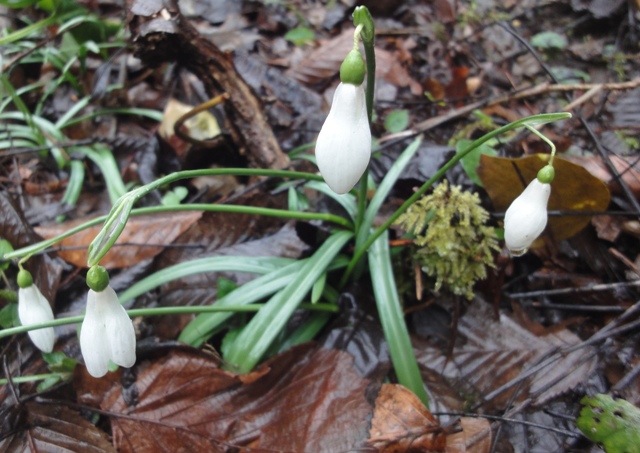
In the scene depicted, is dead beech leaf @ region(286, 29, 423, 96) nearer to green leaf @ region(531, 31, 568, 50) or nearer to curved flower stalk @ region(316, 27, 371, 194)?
green leaf @ region(531, 31, 568, 50)

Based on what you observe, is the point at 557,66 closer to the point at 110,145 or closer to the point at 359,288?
the point at 359,288

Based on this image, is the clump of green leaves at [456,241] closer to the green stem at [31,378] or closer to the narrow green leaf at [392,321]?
the narrow green leaf at [392,321]

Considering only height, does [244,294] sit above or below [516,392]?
above

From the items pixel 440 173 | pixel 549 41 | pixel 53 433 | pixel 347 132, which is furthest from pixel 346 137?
pixel 549 41

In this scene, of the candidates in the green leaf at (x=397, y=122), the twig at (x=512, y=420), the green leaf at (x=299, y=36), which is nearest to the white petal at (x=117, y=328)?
the twig at (x=512, y=420)

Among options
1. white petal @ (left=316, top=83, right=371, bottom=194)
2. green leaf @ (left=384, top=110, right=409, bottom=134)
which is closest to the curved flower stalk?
white petal @ (left=316, top=83, right=371, bottom=194)

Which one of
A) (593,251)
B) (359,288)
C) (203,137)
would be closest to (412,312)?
(359,288)
